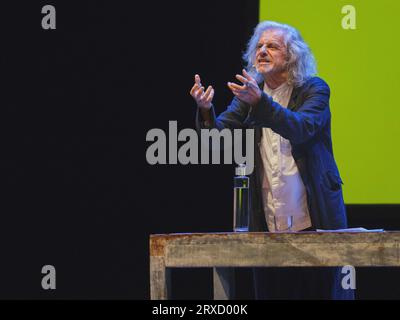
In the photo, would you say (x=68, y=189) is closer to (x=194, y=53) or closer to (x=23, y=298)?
(x=23, y=298)

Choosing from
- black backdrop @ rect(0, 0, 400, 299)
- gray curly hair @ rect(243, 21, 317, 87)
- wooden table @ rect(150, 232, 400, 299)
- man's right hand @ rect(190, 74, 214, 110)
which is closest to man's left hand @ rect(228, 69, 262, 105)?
man's right hand @ rect(190, 74, 214, 110)

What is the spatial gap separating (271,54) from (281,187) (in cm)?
51

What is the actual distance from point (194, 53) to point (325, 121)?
1.13 m

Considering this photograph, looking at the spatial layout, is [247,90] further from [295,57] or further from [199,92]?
[295,57]

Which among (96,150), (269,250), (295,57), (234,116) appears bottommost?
(269,250)

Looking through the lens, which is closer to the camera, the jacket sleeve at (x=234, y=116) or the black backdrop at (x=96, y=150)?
the jacket sleeve at (x=234, y=116)

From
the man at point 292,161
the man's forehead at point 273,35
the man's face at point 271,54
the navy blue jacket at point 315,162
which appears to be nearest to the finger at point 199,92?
the man at point 292,161

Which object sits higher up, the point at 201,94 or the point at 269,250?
the point at 201,94

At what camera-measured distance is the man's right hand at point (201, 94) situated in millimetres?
2635

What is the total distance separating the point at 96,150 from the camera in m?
3.79

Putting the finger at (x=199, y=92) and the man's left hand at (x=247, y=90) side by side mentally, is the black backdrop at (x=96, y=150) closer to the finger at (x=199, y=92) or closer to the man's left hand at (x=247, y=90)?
the finger at (x=199, y=92)

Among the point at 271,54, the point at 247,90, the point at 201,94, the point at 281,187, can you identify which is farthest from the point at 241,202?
the point at 271,54

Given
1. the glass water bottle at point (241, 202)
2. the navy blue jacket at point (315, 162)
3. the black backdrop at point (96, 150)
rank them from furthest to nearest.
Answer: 1. the black backdrop at point (96, 150)
2. the navy blue jacket at point (315, 162)
3. the glass water bottle at point (241, 202)

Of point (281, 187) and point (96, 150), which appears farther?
point (96, 150)
